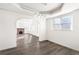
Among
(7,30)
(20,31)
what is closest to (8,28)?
(7,30)

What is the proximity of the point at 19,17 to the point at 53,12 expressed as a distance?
0.73 metres

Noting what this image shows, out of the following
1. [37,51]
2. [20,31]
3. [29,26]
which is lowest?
[37,51]

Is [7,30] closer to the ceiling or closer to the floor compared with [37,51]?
closer to the ceiling

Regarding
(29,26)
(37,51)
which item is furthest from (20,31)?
(37,51)

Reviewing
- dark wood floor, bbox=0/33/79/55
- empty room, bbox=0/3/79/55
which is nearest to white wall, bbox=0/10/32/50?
empty room, bbox=0/3/79/55

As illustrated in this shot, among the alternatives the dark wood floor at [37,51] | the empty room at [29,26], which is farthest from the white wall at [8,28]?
the dark wood floor at [37,51]

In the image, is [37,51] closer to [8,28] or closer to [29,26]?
[29,26]

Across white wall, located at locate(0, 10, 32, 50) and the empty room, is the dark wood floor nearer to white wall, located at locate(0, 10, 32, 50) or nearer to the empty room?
the empty room

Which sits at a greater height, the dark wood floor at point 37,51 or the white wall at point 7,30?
the white wall at point 7,30

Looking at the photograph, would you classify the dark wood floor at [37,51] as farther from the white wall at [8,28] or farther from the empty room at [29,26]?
the white wall at [8,28]

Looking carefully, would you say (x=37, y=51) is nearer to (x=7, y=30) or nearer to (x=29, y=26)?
(x=29, y=26)

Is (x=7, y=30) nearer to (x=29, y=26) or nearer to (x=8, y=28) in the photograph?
(x=8, y=28)

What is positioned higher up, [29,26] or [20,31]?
[29,26]

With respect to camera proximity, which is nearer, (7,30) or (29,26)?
(7,30)
